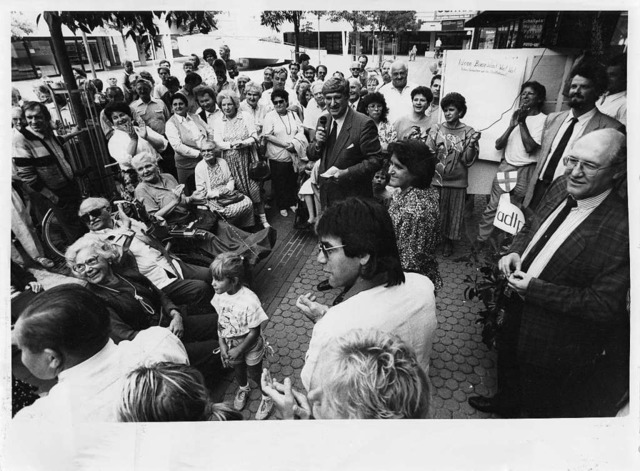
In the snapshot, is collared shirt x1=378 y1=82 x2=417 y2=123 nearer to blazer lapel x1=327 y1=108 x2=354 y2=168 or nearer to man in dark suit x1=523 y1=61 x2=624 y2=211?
blazer lapel x1=327 y1=108 x2=354 y2=168

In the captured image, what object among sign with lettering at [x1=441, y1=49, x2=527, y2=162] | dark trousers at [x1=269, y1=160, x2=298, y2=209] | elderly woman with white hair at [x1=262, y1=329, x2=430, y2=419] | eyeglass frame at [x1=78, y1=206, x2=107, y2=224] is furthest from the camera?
dark trousers at [x1=269, y1=160, x2=298, y2=209]

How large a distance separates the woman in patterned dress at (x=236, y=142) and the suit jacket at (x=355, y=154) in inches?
40.5

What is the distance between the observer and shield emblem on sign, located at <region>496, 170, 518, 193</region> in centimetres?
240

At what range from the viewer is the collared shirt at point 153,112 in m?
3.60

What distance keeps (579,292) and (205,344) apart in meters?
1.68

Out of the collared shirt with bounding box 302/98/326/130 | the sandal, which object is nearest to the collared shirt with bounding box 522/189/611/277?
the sandal

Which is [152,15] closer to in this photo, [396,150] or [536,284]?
[396,150]

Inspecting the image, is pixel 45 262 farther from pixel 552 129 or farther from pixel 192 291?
pixel 552 129

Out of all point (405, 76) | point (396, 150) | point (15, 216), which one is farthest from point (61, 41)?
point (405, 76)

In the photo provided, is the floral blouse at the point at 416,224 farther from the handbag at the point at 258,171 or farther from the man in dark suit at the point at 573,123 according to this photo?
the handbag at the point at 258,171

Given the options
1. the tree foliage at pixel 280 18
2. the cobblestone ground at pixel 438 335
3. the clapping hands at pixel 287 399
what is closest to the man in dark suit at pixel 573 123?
the cobblestone ground at pixel 438 335

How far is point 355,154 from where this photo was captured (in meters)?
2.40

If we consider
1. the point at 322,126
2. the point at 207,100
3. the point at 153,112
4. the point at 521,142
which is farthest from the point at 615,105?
the point at 153,112

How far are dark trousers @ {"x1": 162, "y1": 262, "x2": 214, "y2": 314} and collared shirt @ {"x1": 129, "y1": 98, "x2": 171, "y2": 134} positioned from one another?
2.26 metres
